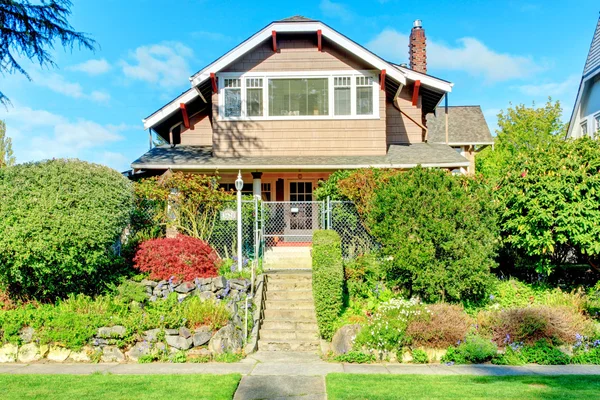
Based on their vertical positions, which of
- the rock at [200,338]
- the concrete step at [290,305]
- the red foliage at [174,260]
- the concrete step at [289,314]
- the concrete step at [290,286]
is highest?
the red foliage at [174,260]

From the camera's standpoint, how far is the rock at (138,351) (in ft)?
26.5

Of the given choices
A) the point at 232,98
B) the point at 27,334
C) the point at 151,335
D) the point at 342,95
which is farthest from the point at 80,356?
the point at 342,95

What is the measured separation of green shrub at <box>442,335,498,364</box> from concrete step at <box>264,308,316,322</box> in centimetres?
291

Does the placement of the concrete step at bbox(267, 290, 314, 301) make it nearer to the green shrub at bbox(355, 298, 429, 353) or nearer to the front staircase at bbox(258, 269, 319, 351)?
the front staircase at bbox(258, 269, 319, 351)

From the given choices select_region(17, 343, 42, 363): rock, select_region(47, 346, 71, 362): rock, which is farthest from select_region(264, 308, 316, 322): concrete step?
select_region(17, 343, 42, 363): rock

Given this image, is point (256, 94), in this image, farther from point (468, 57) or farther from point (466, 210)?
point (468, 57)

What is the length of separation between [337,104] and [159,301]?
345 inches

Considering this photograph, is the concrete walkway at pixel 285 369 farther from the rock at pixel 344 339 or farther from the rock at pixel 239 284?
the rock at pixel 239 284

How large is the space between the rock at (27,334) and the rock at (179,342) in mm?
2451

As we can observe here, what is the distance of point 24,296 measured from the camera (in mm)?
9016

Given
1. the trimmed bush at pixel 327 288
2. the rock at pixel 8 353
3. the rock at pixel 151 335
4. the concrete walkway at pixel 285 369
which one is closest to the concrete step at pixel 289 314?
the trimmed bush at pixel 327 288

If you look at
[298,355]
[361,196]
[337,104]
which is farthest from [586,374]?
[337,104]

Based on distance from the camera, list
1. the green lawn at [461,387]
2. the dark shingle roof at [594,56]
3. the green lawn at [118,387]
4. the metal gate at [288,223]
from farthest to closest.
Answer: the dark shingle roof at [594,56]
the metal gate at [288,223]
the green lawn at [118,387]
the green lawn at [461,387]

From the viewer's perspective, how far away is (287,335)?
900 centimetres
